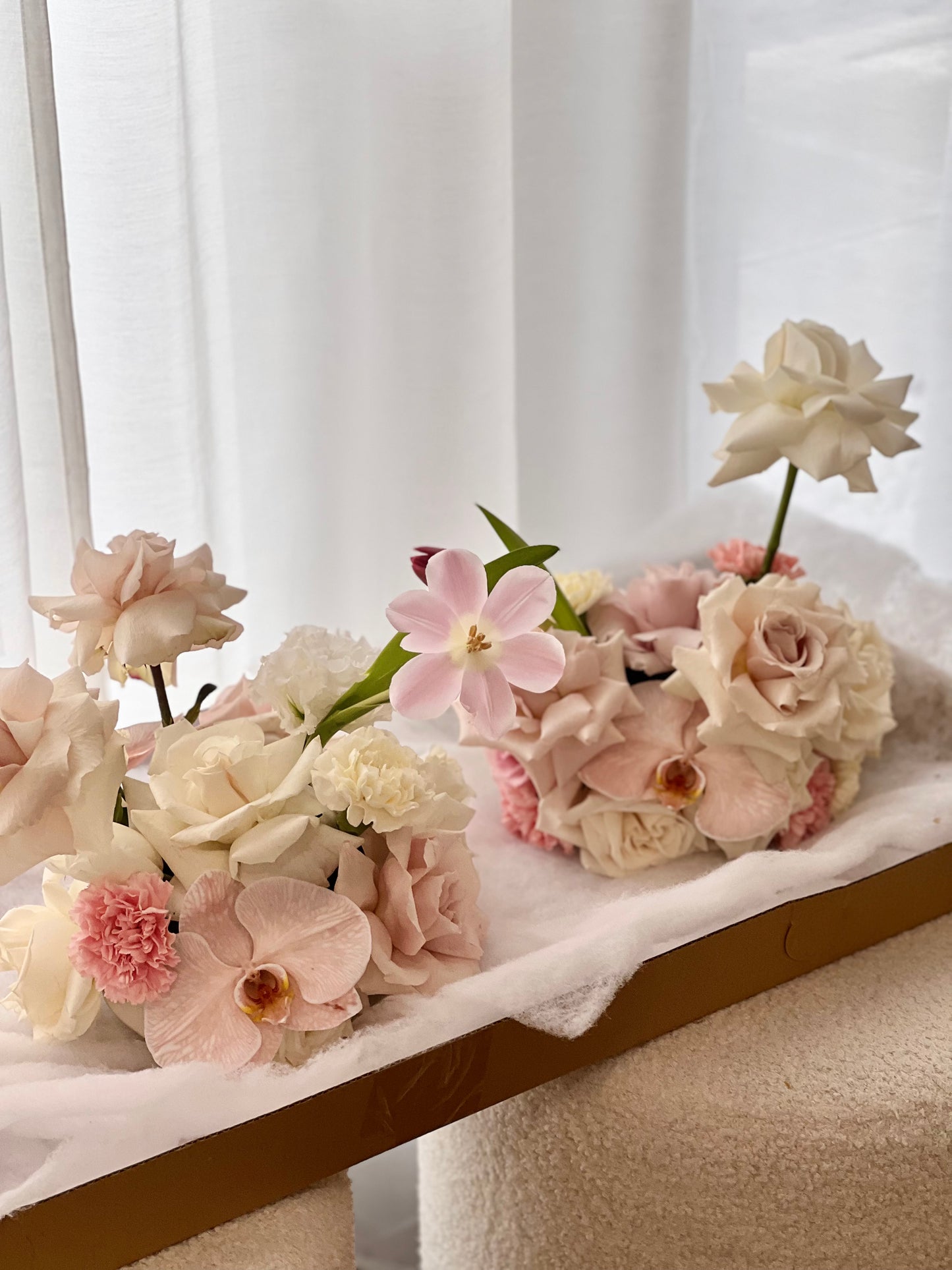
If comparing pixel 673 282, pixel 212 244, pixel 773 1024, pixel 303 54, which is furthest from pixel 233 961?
pixel 673 282

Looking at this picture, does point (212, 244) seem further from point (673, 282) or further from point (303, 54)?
point (673, 282)

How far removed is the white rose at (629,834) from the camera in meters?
0.74

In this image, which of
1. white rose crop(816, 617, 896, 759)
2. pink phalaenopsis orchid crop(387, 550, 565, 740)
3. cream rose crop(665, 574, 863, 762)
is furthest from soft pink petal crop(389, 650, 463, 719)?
white rose crop(816, 617, 896, 759)

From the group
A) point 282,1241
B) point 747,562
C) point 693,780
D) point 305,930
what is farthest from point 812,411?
point 282,1241

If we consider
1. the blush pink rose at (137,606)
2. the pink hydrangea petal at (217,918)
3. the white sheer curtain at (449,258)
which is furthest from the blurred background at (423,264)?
the pink hydrangea petal at (217,918)

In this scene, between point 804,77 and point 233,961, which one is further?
point 804,77

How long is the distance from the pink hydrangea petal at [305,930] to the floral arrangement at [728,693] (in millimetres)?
177

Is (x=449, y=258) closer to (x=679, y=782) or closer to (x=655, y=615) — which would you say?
(x=655, y=615)

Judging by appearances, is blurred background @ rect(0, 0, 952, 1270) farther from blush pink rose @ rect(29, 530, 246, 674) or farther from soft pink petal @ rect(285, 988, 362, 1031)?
soft pink petal @ rect(285, 988, 362, 1031)

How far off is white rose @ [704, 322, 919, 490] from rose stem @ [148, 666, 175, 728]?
Answer: 39 centimetres

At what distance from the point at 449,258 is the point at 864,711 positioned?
1.43 feet

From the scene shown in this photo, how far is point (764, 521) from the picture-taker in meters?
1.06

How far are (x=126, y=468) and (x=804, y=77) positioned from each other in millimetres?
645

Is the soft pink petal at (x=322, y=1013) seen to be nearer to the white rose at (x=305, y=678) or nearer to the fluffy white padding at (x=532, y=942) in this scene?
the fluffy white padding at (x=532, y=942)
